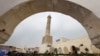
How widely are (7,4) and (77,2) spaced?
0.44 meters

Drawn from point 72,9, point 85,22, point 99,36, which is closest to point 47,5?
point 72,9

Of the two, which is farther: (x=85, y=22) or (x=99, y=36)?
(x=85, y=22)

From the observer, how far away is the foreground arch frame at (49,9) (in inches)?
35.4

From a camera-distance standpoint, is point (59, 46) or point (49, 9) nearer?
point (49, 9)

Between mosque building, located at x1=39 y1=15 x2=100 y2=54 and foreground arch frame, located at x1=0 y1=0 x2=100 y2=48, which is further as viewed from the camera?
mosque building, located at x1=39 y1=15 x2=100 y2=54

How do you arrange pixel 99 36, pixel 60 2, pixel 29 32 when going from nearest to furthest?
pixel 99 36
pixel 60 2
pixel 29 32

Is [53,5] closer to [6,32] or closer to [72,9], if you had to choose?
[72,9]

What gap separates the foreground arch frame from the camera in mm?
900

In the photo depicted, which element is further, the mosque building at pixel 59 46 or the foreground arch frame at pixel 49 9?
the mosque building at pixel 59 46

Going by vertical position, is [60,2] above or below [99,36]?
above

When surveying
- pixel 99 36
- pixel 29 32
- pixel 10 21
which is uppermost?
pixel 29 32

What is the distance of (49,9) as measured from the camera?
1.05 metres

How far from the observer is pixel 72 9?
1.01 meters

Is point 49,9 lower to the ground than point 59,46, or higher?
lower
